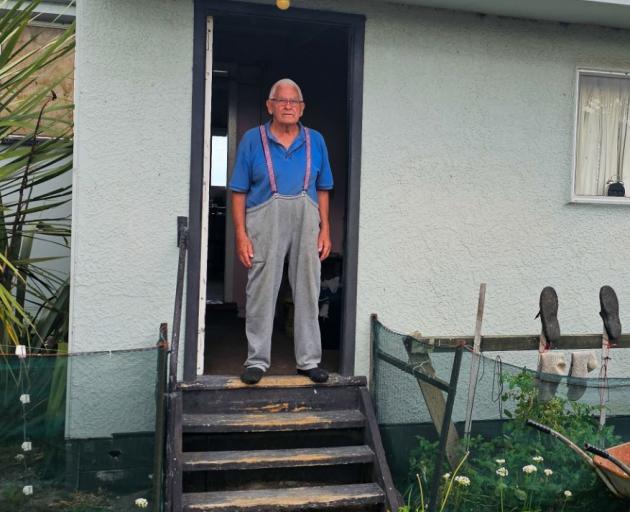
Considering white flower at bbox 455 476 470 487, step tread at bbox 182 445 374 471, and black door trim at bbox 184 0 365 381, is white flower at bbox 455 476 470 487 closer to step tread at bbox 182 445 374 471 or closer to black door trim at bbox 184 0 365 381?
step tread at bbox 182 445 374 471

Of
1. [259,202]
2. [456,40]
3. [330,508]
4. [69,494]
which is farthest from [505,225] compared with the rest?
[69,494]

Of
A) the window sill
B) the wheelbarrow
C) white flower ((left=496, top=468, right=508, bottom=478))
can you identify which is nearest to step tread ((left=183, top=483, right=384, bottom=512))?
white flower ((left=496, top=468, right=508, bottom=478))

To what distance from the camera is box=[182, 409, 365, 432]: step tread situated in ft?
16.7

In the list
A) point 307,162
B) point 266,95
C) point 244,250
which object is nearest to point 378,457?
point 244,250

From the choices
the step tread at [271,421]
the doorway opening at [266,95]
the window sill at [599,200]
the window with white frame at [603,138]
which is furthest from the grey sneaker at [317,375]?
the window with white frame at [603,138]

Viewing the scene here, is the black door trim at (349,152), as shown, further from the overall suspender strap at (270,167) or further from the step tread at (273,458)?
the step tread at (273,458)

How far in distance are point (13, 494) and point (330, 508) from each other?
173cm

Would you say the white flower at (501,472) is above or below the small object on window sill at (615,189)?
below

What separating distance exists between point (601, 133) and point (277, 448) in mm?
3469

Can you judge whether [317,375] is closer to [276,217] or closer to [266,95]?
[276,217]

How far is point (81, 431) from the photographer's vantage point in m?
4.81

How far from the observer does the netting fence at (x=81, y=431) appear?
4230 millimetres

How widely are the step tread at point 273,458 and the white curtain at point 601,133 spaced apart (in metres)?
2.79

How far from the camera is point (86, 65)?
17.1 feet
